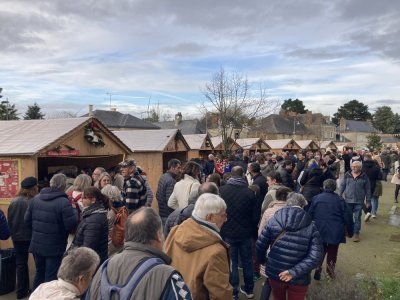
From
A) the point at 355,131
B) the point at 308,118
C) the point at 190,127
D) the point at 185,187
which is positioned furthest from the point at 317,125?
the point at 185,187

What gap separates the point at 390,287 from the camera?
179 inches

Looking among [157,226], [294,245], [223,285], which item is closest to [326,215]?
[294,245]

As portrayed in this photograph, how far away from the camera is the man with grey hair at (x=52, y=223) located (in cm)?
521

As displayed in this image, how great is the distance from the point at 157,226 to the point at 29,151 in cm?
552

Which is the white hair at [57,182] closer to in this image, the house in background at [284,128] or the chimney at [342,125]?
the house in background at [284,128]

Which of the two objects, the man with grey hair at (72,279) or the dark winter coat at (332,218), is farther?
the dark winter coat at (332,218)

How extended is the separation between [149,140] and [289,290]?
9498 millimetres

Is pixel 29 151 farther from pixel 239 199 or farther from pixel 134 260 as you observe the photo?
pixel 134 260

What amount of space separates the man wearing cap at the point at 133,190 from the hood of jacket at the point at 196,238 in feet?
10.7

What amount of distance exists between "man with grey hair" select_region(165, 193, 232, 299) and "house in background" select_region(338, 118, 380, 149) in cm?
8185

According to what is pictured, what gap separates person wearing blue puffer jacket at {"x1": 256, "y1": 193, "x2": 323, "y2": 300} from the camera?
14.1 feet

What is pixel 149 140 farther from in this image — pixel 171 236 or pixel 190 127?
pixel 190 127

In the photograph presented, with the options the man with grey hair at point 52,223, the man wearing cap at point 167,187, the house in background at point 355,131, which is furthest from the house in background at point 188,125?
the man with grey hair at point 52,223

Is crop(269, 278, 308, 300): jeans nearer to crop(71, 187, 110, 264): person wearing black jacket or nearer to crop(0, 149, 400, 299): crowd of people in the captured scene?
crop(0, 149, 400, 299): crowd of people
